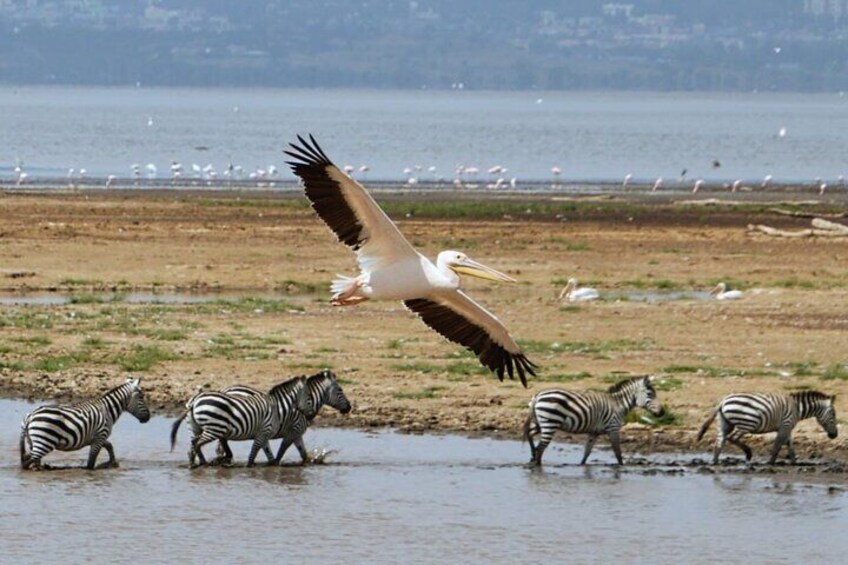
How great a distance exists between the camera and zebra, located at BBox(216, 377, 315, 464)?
15211mm

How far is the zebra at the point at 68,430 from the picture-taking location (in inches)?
579

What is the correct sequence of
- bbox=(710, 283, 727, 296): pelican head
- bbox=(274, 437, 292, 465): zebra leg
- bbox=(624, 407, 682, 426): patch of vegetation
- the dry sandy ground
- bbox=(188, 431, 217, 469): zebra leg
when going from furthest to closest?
bbox=(710, 283, 727, 296): pelican head, the dry sandy ground, bbox=(624, 407, 682, 426): patch of vegetation, bbox=(274, 437, 292, 465): zebra leg, bbox=(188, 431, 217, 469): zebra leg

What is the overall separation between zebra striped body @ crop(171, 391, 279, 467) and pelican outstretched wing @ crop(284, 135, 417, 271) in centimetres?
218

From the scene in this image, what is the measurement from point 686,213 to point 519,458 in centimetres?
2585

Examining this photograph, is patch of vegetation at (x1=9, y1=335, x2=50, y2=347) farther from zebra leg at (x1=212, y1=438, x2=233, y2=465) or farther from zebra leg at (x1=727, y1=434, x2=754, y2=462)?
zebra leg at (x1=727, y1=434, x2=754, y2=462)

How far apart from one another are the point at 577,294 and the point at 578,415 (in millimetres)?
9153

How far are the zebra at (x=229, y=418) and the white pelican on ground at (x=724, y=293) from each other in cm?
1041

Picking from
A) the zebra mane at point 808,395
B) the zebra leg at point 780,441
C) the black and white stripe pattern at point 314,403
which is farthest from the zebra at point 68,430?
the zebra mane at point 808,395

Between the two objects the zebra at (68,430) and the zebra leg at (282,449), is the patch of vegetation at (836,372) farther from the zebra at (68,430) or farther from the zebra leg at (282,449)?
the zebra at (68,430)

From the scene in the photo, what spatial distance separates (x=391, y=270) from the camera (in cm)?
1302

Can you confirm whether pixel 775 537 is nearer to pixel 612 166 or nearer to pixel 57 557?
pixel 57 557

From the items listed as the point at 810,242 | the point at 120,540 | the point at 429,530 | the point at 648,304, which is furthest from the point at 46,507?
the point at 810,242

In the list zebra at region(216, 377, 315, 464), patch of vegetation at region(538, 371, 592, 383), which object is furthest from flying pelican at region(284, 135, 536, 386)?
patch of vegetation at region(538, 371, 592, 383)

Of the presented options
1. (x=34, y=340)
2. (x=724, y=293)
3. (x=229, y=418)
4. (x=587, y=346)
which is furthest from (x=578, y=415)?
(x=724, y=293)
